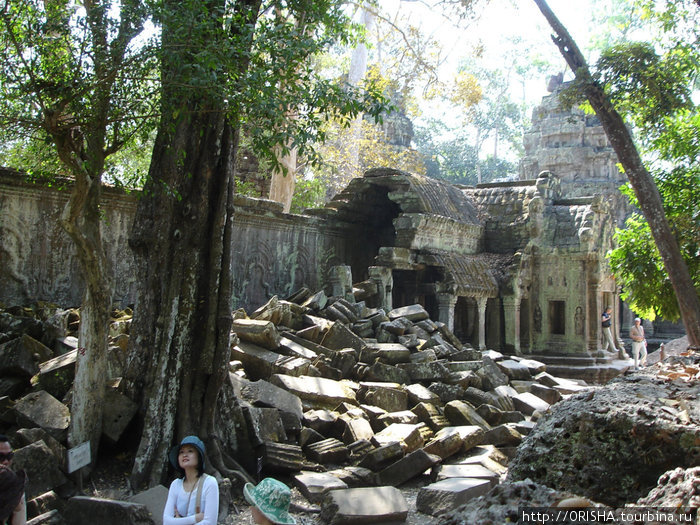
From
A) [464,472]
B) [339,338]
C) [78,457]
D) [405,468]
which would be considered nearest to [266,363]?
[339,338]

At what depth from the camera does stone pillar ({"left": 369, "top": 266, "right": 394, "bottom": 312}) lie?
1149cm

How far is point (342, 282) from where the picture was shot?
10.6 metres

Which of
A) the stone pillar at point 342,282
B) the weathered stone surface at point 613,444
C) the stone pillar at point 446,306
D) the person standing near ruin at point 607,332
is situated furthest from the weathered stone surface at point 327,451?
the person standing near ruin at point 607,332

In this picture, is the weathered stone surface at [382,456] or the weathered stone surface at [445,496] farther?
Answer: the weathered stone surface at [382,456]

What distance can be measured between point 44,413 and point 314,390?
9.26 ft

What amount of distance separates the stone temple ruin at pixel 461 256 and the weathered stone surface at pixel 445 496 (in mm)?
5525

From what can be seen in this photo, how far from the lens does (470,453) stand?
682 centimetres

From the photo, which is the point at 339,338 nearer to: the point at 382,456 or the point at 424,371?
the point at 424,371

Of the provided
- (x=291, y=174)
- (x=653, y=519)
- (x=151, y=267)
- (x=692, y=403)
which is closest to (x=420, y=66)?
(x=291, y=174)

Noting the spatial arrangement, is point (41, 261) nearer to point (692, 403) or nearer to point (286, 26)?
point (286, 26)

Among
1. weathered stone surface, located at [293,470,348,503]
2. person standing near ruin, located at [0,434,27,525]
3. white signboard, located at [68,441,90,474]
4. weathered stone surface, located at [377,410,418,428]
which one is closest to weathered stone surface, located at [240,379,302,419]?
weathered stone surface, located at [293,470,348,503]

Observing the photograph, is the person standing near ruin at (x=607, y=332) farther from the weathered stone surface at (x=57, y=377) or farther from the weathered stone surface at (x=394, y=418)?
the weathered stone surface at (x=57, y=377)

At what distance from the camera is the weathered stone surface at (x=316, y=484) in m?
5.38

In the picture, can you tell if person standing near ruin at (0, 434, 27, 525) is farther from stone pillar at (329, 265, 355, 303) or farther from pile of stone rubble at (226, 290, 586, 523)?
stone pillar at (329, 265, 355, 303)
